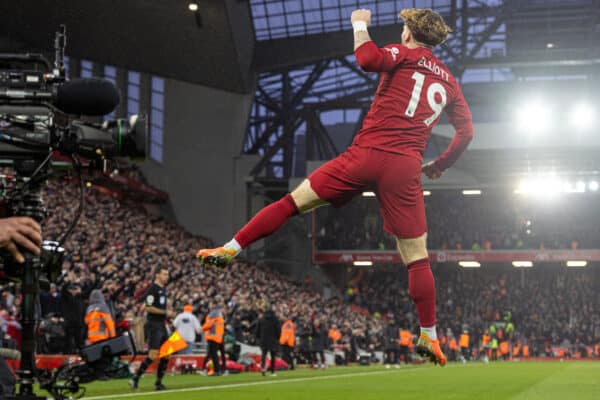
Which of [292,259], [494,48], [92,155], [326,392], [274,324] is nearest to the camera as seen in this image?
[92,155]

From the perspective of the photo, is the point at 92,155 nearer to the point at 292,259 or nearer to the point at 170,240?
the point at 170,240

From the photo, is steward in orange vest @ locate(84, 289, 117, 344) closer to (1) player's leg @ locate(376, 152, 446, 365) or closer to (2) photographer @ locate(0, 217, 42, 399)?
(1) player's leg @ locate(376, 152, 446, 365)

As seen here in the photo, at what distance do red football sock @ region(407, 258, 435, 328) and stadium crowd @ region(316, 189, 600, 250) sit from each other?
43.7 m

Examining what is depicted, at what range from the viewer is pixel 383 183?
588 cm

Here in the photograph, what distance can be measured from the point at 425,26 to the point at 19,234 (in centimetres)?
337

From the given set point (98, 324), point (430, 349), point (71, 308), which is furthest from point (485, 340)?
point (430, 349)

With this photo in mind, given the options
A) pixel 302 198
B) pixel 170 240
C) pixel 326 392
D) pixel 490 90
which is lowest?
pixel 326 392

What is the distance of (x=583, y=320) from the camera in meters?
49.1

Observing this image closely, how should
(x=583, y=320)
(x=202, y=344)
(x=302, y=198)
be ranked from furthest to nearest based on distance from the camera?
1. (x=583, y=320)
2. (x=202, y=344)
3. (x=302, y=198)

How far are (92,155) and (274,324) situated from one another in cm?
1669

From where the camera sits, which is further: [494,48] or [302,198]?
[494,48]

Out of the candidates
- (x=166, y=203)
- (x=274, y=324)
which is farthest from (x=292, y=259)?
(x=274, y=324)

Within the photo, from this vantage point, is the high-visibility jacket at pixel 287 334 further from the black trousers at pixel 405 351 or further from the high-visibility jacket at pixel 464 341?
the high-visibility jacket at pixel 464 341

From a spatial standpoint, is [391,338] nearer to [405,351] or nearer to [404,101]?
[405,351]
